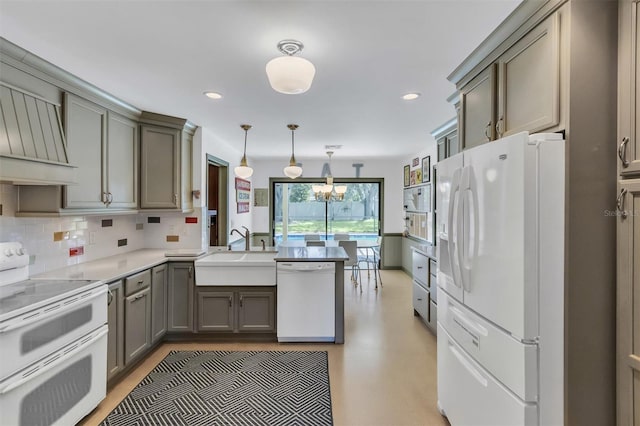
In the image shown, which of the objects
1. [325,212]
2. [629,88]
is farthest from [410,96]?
[325,212]

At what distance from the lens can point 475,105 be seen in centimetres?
215

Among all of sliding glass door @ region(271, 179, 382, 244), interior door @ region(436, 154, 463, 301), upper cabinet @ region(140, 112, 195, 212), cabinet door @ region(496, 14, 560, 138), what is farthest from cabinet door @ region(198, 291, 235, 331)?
sliding glass door @ region(271, 179, 382, 244)

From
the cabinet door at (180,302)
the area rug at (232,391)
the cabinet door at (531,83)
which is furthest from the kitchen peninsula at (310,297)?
the cabinet door at (531,83)

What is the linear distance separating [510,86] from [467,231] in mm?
819

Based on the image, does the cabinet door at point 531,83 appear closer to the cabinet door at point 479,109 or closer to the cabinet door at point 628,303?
the cabinet door at point 479,109

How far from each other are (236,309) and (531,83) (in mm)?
3100

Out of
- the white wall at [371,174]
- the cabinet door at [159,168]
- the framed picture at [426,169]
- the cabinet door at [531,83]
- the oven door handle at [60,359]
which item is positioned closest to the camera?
the cabinet door at [531,83]

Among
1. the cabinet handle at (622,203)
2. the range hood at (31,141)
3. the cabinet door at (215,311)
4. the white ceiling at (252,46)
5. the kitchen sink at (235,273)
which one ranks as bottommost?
the cabinet door at (215,311)

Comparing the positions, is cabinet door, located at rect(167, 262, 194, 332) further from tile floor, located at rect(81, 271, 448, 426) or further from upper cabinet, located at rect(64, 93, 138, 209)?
upper cabinet, located at rect(64, 93, 138, 209)

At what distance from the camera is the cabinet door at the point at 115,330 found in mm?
2477

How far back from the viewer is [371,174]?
7164mm

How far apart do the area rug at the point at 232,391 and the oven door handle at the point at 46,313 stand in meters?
0.84

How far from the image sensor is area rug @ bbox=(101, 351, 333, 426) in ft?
7.28

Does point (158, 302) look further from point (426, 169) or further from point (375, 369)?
point (426, 169)
